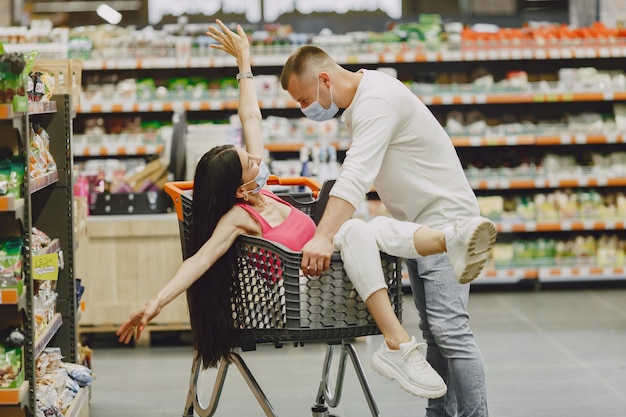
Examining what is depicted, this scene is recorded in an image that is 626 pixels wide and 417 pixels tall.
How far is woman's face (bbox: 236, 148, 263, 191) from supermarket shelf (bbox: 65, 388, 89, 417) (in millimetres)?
1157

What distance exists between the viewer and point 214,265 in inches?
116

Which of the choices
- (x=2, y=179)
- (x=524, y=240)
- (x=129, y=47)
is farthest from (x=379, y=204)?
(x=2, y=179)

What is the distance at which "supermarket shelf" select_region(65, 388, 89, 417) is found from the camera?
3.55 metres

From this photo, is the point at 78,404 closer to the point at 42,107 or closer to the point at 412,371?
the point at 42,107

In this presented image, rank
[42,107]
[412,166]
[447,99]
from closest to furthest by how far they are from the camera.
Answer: [412,166] < [42,107] < [447,99]

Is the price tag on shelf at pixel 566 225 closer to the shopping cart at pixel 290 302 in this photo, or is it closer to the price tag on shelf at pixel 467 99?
the price tag on shelf at pixel 467 99

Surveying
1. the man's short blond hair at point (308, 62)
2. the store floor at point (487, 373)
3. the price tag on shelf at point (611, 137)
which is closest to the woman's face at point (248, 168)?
the man's short blond hair at point (308, 62)

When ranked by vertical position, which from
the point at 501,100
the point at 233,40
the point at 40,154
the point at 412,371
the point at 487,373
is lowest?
the point at 487,373

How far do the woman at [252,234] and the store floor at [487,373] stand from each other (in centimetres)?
140

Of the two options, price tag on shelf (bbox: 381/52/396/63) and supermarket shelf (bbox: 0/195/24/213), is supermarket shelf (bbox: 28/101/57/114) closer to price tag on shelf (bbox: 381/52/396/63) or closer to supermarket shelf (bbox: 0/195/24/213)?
supermarket shelf (bbox: 0/195/24/213)

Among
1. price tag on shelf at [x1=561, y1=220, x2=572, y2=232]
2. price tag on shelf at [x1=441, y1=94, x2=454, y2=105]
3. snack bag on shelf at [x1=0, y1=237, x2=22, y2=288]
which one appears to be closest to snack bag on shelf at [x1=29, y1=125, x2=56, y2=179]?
snack bag on shelf at [x1=0, y1=237, x2=22, y2=288]

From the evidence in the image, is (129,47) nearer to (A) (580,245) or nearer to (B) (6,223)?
(A) (580,245)

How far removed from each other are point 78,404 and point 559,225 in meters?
4.91

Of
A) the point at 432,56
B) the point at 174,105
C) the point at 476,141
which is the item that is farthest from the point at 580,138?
the point at 174,105
